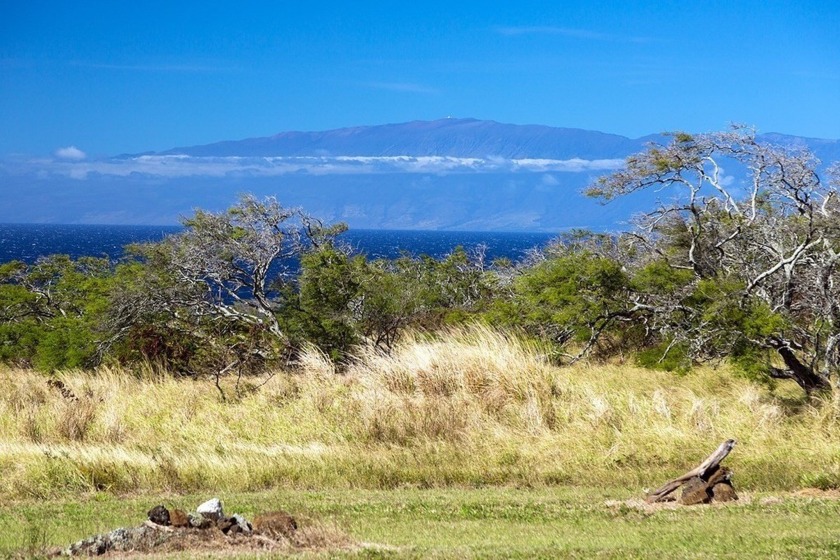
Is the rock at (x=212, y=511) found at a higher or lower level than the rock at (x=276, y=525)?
higher

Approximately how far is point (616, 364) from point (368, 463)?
29.6 feet

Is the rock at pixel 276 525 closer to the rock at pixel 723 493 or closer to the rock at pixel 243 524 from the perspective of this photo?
the rock at pixel 243 524

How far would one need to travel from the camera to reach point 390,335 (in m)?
20.2

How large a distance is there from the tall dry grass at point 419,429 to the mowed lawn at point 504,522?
2.07 feet

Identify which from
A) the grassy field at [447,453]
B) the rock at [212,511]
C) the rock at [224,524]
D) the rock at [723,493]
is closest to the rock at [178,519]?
the rock at [212,511]

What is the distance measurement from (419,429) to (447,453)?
0.96 meters

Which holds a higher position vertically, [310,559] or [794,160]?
[794,160]

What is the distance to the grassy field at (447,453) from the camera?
7.80 m

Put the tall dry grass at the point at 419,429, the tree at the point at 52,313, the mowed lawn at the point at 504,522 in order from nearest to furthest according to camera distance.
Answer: the mowed lawn at the point at 504,522, the tall dry grass at the point at 419,429, the tree at the point at 52,313

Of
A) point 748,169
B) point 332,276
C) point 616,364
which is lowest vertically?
point 616,364

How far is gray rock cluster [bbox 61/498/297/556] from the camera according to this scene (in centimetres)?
678

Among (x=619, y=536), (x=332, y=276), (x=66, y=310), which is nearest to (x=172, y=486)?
(x=619, y=536)

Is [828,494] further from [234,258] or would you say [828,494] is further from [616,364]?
[234,258]

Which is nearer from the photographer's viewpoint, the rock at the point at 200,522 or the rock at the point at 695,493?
the rock at the point at 200,522
